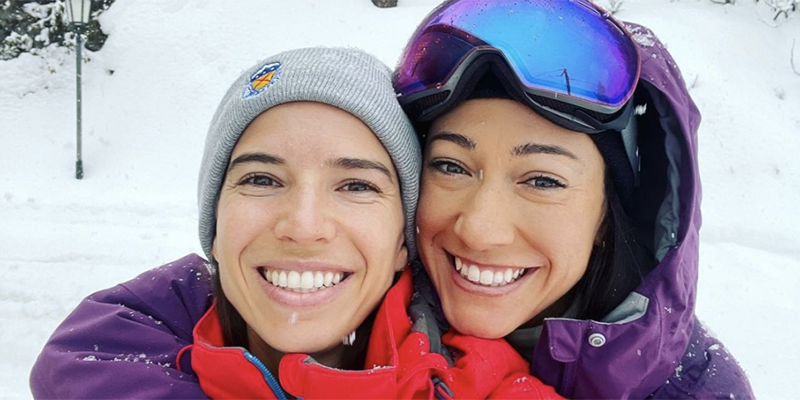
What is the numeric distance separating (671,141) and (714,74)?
21.4ft

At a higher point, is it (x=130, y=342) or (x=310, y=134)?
(x=310, y=134)

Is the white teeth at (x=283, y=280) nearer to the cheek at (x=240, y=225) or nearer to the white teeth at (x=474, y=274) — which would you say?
the cheek at (x=240, y=225)

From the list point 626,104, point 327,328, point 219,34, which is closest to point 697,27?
point 219,34

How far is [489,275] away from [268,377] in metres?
0.84

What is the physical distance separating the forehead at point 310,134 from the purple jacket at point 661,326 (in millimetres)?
913

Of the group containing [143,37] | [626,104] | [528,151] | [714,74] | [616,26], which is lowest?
[143,37]

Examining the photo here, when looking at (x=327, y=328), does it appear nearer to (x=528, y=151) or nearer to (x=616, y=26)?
(x=528, y=151)

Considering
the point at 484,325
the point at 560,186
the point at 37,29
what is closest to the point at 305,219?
the point at 484,325

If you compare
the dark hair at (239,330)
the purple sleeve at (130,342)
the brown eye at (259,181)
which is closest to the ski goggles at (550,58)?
the brown eye at (259,181)

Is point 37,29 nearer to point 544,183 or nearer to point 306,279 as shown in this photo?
point 306,279

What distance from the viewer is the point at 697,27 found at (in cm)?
886

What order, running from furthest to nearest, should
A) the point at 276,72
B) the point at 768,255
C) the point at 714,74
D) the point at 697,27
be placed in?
the point at 697,27 < the point at 714,74 < the point at 768,255 < the point at 276,72

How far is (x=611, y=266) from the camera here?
8.20 ft

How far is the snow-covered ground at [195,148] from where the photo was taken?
489 centimetres
